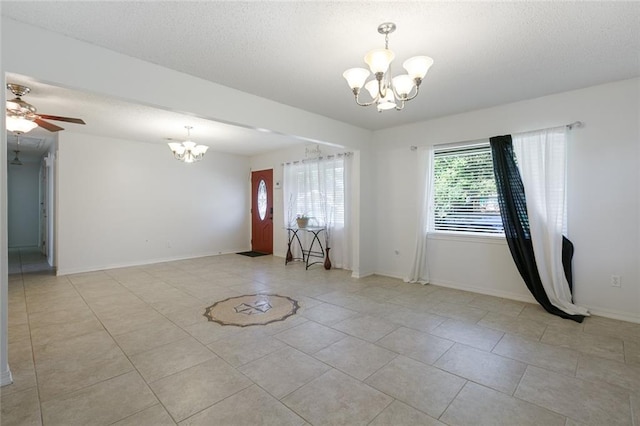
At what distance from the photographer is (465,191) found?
4176 millimetres

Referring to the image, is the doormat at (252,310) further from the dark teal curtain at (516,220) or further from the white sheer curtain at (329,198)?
the dark teal curtain at (516,220)

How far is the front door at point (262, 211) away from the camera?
23.6ft

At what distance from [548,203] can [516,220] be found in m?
0.37

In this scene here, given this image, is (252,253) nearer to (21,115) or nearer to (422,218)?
(422,218)

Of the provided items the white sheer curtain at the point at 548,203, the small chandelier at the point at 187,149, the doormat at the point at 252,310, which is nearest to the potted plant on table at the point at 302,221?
the doormat at the point at 252,310

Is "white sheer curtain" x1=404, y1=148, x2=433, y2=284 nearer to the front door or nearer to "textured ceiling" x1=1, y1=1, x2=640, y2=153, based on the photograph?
"textured ceiling" x1=1, y1=1, x2=640, y2=153

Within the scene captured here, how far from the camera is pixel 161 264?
594cm

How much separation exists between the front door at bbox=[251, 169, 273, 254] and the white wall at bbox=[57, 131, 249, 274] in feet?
0.89

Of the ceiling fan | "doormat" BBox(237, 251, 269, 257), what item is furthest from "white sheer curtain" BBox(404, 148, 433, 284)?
the ceiling fan

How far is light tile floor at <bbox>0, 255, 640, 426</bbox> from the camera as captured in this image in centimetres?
175

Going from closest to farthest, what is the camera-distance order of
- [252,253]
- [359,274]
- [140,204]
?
[359,274] < [140,204] < [252,253]

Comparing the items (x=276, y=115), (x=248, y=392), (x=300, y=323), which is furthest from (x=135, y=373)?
(x=276, y=115)

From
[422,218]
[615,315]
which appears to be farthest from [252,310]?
[615,315]

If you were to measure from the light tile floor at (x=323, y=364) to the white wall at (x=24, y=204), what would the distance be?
626cm
